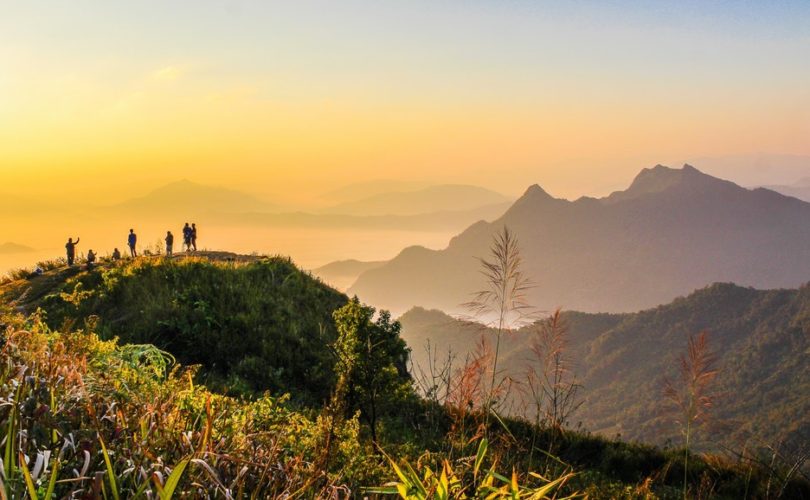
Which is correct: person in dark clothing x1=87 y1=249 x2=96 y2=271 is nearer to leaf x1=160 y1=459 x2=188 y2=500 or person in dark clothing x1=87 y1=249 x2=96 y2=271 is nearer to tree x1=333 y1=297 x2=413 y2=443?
tree x1=333 y1=297 x2=413 y2=443

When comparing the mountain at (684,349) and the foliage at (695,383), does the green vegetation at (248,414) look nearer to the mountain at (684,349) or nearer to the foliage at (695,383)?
the foliage at (695,383)

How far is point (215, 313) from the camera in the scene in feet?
49.2

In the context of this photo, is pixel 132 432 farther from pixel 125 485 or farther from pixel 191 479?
pixel 191 479

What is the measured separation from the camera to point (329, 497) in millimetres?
3084

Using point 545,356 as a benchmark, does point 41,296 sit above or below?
above

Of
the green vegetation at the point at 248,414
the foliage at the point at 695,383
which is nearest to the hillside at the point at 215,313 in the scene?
the green vegetation at the point at 248,414

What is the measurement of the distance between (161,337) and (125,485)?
11.8 metres


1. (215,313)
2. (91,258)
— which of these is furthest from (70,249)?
(215,313)

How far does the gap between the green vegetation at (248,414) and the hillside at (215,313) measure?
0.19ft

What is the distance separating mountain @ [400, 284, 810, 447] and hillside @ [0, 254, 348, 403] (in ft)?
325

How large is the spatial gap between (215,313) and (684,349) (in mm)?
147597

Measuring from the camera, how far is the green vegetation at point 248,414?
286cm

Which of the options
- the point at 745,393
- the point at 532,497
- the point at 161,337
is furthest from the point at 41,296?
the point at 745,393

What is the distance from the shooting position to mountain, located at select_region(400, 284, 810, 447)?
390 feet
